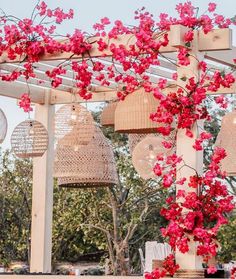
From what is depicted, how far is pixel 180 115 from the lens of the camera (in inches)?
252

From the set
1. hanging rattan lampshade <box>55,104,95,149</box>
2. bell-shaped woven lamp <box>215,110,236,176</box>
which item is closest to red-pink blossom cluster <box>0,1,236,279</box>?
bell-shaped woven lamp <box>215,110,236,176</box>

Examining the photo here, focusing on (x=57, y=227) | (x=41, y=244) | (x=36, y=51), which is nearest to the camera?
(x=36, y=51)

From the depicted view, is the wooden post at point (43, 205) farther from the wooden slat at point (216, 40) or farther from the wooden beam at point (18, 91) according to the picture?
the wooden slat at point (216, 40)

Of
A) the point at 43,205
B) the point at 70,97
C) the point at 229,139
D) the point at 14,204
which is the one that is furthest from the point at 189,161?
the point at 14,204

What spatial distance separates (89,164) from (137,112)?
2151 millimetres

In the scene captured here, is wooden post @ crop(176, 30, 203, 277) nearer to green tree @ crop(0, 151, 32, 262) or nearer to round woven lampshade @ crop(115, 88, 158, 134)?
round woven lampshade @ crop(115, 88, 158, 134)

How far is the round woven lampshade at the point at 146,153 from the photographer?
31.8 ft

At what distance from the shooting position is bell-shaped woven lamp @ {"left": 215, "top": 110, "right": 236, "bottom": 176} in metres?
8.27

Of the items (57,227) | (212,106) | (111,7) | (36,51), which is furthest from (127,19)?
(36,51)

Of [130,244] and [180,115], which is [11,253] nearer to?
[130,244]

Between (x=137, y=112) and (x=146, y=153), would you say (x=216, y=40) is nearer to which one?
(x=137, y=112)

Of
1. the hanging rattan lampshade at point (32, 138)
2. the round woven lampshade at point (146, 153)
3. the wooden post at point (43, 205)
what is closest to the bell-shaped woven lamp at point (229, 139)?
the round woven lampshade at point (146, 153)

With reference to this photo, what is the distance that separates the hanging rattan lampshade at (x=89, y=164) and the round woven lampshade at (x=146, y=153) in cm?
47

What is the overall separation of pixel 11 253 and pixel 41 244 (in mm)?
6642
